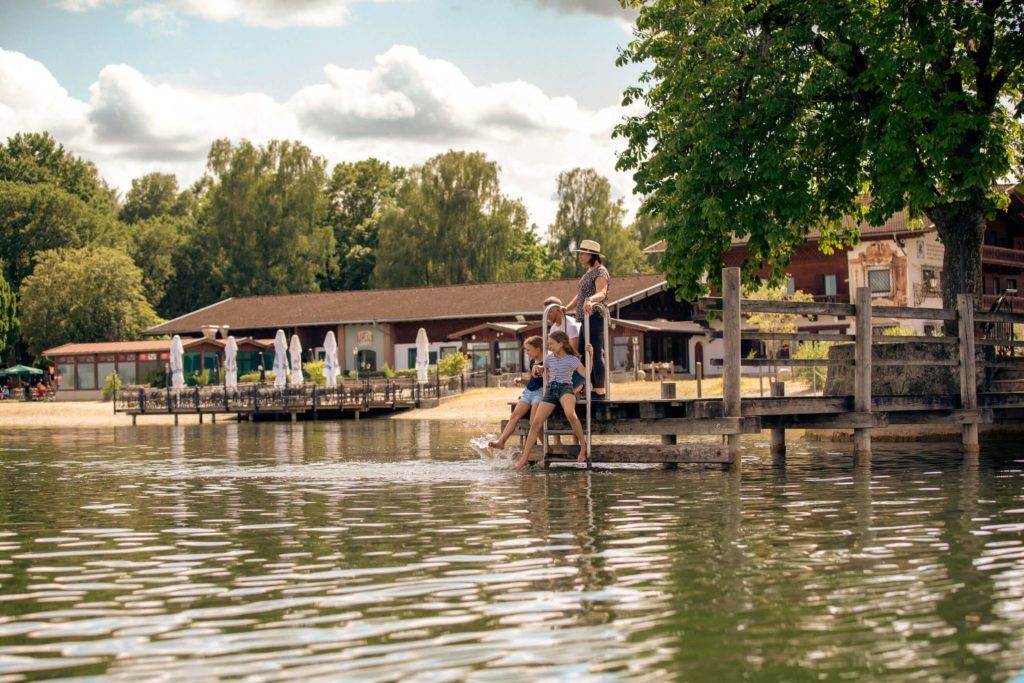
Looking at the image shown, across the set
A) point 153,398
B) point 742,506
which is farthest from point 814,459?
point 153,398

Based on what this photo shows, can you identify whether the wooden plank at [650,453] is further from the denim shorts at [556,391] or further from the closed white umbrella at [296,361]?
the closed white umbrella at [296,361]

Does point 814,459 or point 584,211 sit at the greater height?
point 584,211

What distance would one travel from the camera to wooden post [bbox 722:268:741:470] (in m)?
16.5

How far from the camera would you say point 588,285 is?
52.1 feet

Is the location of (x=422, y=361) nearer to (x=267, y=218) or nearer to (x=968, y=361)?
(x=968, y=361)

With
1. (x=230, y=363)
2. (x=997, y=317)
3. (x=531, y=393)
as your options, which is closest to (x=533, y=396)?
(x=531, y=393)

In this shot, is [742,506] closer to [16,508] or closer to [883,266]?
[16,508]

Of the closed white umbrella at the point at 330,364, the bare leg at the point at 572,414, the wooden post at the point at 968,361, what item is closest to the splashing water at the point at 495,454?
the bare leg at the point at 572,414

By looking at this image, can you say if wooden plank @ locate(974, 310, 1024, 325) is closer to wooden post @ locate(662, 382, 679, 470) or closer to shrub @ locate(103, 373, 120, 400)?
wooden post @ locate(662, 382, 679, 470)

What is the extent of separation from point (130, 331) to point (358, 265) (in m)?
19.5

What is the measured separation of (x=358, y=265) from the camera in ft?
311

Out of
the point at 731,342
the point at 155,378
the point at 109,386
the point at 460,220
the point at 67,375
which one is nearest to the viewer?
the point at 731,342

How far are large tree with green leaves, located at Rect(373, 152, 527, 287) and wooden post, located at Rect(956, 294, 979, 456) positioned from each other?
6129cm

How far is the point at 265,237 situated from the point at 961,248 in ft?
232
